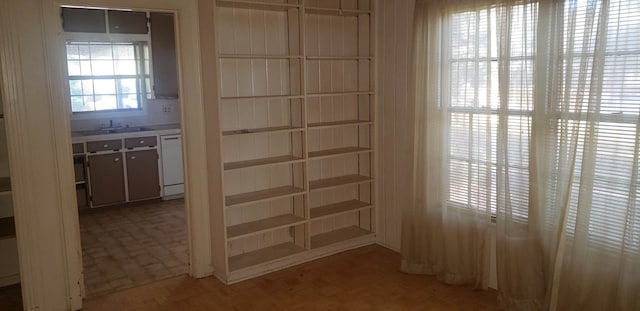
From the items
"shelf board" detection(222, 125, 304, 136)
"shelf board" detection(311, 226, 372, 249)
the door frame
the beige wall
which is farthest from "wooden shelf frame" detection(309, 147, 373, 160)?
the door frame

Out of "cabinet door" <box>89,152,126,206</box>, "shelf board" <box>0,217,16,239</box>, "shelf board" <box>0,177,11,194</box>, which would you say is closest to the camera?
"shelf board" <box>0,177,11,194</box>

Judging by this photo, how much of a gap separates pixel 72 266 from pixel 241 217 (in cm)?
134

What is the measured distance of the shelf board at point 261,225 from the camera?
404cm

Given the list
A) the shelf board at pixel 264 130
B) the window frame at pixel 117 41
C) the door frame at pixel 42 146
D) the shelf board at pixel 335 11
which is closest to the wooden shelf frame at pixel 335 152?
the shelf board at pixel 264 130

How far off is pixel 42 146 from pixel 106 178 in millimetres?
2841

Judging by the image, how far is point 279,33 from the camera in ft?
14.0

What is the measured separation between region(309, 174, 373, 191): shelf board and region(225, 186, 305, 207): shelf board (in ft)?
0.65

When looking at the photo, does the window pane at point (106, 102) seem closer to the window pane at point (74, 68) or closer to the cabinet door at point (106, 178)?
the window pane at point (74, 68)

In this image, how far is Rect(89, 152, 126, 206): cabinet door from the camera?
595 centimetres

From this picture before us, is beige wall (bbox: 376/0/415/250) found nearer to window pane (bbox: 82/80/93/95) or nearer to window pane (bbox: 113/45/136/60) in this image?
window pane (bbox: 113/45/136/60)

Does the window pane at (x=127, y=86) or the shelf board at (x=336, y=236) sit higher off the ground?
the window pane at (x=127, y=86)

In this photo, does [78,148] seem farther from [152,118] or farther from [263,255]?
[263,255]

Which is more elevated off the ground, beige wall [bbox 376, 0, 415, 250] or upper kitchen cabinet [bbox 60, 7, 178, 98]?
upper kitchen cabinet [bbox 60, 7, 178, 98]

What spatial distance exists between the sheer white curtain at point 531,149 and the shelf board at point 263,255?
1.02m
